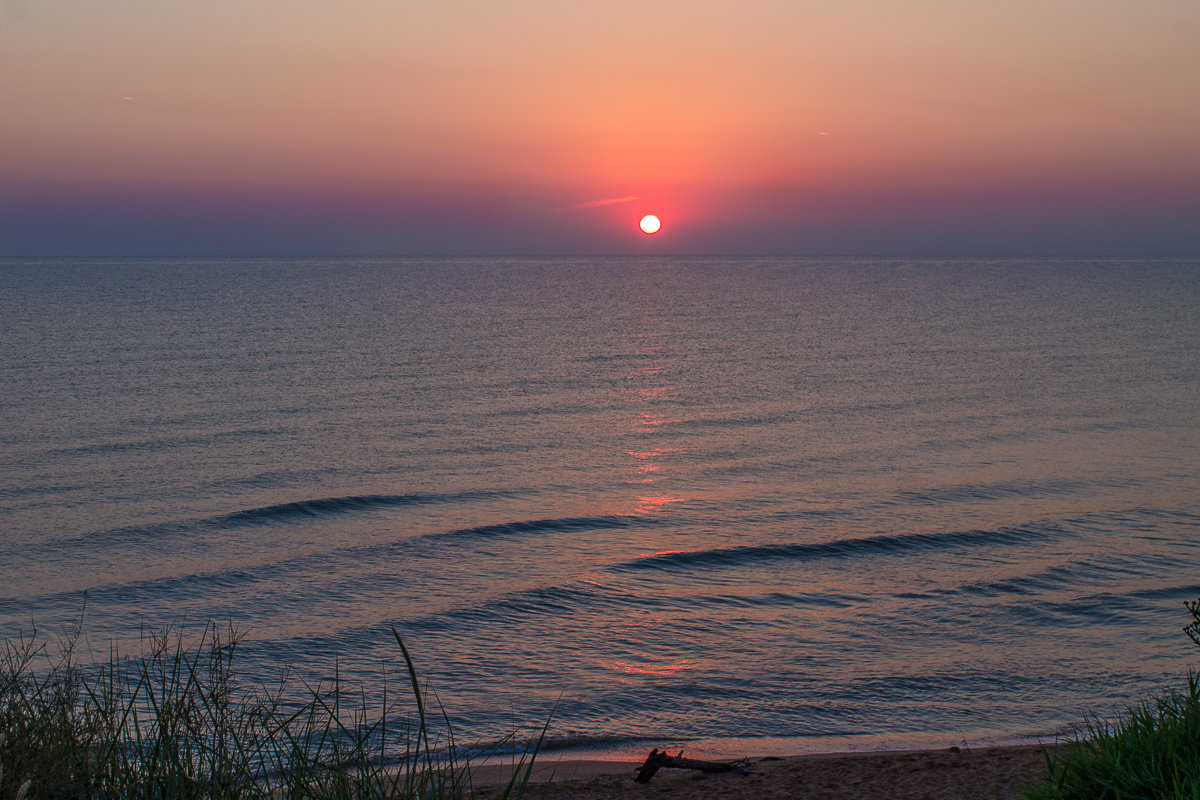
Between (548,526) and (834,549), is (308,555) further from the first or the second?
(834,549)

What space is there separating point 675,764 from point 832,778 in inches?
57.4

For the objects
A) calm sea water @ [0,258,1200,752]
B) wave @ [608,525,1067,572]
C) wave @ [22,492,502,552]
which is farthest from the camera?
wave @ [22,492,502,552]

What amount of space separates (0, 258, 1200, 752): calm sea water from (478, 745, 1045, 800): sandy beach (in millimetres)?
1062

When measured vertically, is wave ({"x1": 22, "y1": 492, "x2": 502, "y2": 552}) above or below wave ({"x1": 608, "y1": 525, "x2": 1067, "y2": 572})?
above

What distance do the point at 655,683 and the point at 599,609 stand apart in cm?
276

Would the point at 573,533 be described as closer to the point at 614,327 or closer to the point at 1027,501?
the point at 1027,501

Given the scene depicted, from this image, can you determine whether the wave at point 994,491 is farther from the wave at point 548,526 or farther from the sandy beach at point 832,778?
the sandy beach at point 832,778

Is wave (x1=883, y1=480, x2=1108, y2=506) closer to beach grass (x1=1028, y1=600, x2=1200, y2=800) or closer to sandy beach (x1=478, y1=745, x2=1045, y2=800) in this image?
sandy beach (x1=478, y1=745, x2=1045, y2=800)

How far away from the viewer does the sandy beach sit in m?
8.45

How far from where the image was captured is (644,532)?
19.1 meters

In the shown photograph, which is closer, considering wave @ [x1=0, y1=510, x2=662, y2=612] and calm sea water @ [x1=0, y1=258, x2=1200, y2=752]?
calm sea water @ [x1=0, y1=258, x2=1200, y2=752]

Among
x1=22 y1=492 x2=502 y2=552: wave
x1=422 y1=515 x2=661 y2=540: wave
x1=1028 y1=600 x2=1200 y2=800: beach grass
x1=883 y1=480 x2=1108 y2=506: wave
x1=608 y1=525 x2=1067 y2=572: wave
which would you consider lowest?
x1=608 y1=525 x2=1067 y2=572: wave

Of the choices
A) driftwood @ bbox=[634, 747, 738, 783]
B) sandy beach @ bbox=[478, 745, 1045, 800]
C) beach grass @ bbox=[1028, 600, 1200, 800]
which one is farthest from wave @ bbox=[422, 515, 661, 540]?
beach grass @ bbox=[1028, 600, 1200, 800]

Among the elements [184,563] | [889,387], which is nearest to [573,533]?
[184,563]
